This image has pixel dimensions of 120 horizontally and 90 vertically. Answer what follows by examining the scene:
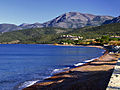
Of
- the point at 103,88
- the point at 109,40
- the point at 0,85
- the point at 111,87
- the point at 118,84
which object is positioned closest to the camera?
the point at 111,87

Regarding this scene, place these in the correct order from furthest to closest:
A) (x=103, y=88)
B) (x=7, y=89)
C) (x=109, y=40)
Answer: (x=109, y=40), (x=7, y=89), (x=103, y=88)

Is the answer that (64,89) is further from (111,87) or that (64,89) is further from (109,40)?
(109,40)

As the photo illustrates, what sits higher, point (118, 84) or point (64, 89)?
point (118, 84)

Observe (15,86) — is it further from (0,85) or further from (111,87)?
(111,87)

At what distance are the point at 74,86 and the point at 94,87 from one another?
2.03 meters

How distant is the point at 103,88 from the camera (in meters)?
16.1

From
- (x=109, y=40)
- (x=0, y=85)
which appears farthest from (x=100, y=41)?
(x=0, y=85)

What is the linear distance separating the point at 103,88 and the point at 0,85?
11731 millimetres

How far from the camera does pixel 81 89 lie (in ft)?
55.7

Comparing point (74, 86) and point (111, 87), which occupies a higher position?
point (111, 87)

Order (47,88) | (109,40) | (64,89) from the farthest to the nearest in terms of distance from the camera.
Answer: (109,40), (47,88), (64,89)

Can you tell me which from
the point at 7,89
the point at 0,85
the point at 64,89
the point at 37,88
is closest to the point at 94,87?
the point at 64,89

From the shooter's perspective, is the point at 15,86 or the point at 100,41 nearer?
the point at 15,86

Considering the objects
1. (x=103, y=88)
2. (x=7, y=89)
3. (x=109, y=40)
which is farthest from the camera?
(x=109, y=40)
